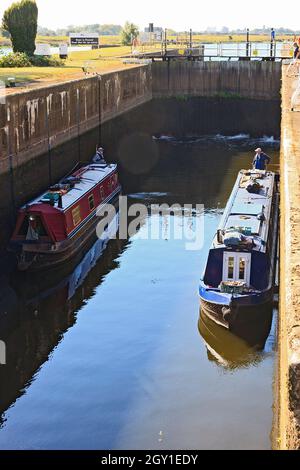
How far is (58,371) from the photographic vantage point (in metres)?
17.0

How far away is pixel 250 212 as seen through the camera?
22.2 metres

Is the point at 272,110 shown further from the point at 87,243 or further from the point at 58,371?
the point at 58,371

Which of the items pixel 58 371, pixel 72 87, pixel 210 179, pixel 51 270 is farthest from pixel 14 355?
pixel 210 179

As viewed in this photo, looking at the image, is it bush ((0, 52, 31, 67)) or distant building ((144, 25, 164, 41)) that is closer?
bush ((0, 52, 31, 67))

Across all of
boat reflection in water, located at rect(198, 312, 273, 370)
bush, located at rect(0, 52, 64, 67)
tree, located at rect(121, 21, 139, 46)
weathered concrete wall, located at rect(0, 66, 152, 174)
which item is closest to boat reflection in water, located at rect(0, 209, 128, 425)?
boat reflection in water, located at rect(198, 312, 273, 370)

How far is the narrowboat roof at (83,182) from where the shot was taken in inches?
996

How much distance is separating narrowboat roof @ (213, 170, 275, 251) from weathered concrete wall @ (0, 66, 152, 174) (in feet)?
25.7

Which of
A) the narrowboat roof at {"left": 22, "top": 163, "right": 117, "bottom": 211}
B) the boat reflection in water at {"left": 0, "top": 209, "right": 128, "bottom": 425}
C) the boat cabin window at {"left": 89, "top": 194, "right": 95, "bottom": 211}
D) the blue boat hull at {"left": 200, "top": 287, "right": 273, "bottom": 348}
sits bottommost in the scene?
the boat reflection in water at {"left": 0, "top": 209, "right": 128, "bottom": 425}

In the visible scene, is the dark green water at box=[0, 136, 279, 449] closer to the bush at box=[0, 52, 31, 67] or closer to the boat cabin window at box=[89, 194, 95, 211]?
the boat cabin window at box=[89, 194, 95, 211]

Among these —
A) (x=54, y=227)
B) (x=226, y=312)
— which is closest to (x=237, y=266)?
(x=226, y=312)

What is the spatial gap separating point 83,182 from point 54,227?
16.7 ft

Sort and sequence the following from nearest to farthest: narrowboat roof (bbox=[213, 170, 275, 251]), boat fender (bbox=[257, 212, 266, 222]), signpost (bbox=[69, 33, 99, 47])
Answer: narrowboat roof (bbox=[213, 170, 275, 251]), boat fender (bbox=[257, 212, 266, 222]), signpost (bbox=[69, 33, 99, 47])

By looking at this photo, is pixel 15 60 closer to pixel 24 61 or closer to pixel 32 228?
pixel 24 61

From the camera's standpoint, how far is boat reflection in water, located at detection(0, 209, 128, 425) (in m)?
17.1
